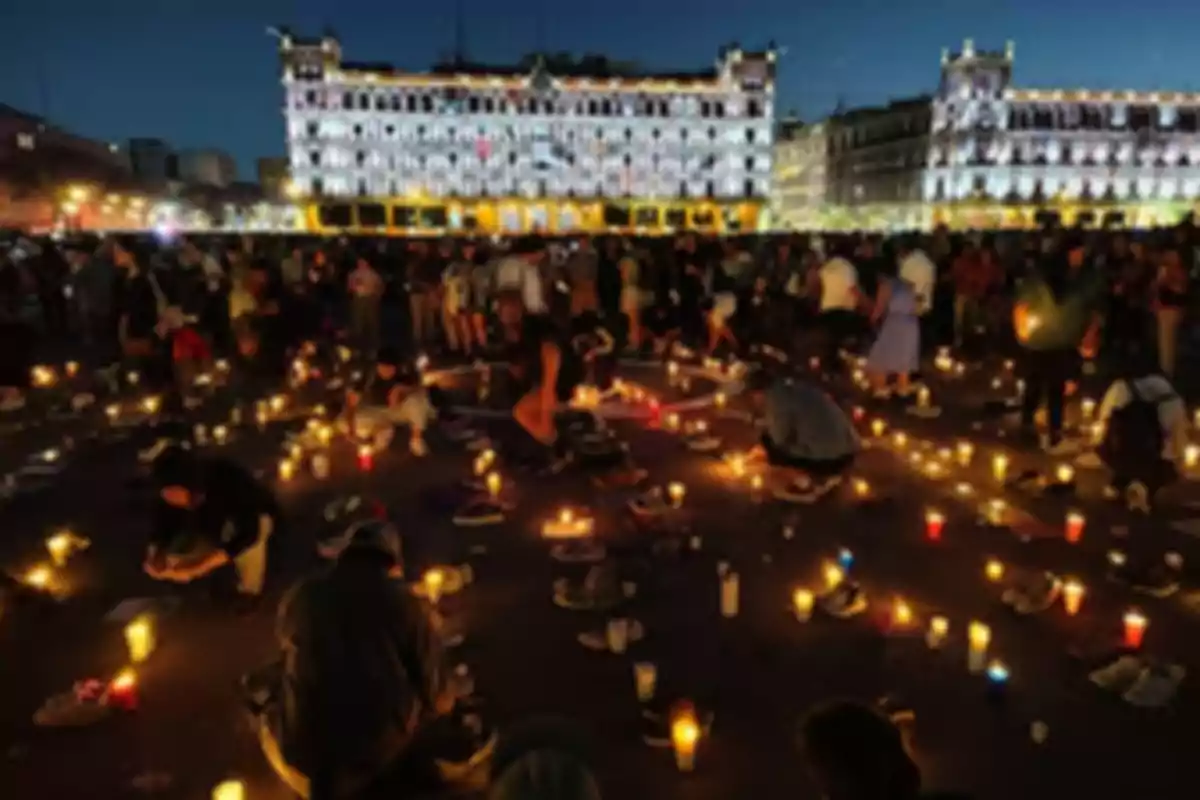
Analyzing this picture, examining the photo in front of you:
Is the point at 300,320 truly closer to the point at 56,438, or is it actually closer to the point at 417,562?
the point at 56,438

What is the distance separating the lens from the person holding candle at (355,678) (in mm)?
3881

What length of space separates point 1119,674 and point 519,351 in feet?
21.4

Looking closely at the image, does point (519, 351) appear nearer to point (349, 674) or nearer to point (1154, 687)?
point (1154, 687)

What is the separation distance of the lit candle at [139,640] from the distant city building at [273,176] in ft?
400

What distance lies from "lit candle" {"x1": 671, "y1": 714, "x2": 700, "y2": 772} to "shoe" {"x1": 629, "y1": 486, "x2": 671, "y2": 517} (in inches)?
147

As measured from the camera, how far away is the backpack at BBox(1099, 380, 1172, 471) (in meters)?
7.94

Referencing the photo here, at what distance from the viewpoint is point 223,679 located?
5.75 m

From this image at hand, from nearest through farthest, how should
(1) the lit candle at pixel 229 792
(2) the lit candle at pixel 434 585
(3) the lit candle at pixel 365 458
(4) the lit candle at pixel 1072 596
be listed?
(1) the lit candle at pixel 229 792 < (4) the lit candle at pixel 1072 596 < (2) the lit candle at pixel 434 585 < (3) the lit candle at pixel 365 458

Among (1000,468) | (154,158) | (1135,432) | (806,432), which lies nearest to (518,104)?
(154,158)

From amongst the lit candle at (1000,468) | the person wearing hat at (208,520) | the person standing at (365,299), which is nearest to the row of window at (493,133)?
the person standing at (365,299)

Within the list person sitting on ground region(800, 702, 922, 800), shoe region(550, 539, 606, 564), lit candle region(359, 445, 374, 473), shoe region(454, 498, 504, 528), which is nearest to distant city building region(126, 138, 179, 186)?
lit candle region(359, 445, 374, 473)

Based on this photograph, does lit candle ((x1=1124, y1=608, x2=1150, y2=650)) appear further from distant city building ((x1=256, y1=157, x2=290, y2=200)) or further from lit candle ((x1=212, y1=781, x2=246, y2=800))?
distant city building ((x1=256, y1=157, x2=290, y2=200))

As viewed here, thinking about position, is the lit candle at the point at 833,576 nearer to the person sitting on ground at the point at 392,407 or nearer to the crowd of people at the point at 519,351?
the crowd of people at the point at 519,351

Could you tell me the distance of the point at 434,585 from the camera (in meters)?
6.81
